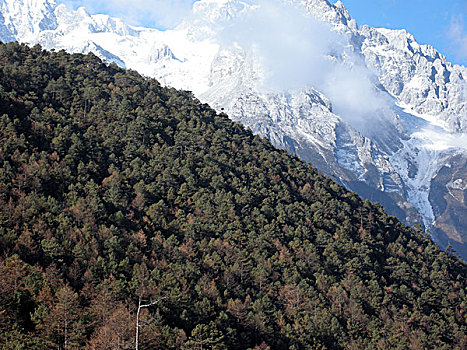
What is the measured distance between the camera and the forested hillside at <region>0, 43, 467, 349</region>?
188 feet

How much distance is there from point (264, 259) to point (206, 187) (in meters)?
23.6

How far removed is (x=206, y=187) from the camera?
4043 inches

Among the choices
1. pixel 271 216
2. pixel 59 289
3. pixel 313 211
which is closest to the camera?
pixel 59 289

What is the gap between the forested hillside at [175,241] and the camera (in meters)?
57.4

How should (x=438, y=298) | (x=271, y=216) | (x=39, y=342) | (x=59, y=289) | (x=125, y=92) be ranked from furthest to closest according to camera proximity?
(x=125, y=92) → (x=271, y=216) → (x=438, y=298) → (x=59, y=289) → (x=39, y=342)

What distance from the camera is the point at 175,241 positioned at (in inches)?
3226

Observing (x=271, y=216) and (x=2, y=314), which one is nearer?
(x=2, y=314)

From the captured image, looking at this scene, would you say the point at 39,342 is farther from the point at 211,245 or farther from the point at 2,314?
the point at 211,245

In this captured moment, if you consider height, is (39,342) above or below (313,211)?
below

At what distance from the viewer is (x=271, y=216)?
102 meters

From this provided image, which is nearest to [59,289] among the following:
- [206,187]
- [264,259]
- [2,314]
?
[2,314]

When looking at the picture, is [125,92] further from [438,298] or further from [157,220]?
[438,298]

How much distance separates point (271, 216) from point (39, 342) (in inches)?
2457

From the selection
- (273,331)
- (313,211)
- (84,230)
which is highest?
(313,211)
